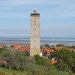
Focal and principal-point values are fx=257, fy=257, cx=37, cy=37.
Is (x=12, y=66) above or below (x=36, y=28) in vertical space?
Result: below

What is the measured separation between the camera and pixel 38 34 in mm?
51188

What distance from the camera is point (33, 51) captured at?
51188 millimetres

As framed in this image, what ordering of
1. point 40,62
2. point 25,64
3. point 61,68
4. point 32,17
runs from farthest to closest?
point 32,17
point 40,62
point 61,68
point 25,64

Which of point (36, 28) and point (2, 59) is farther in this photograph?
point (36, 28)

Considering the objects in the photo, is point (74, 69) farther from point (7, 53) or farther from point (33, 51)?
point (33, 51)

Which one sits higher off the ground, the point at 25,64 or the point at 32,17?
the point at 32,17

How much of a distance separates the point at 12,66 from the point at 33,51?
2319cm

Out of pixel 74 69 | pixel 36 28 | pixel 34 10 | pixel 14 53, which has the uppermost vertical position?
pixel 34 10

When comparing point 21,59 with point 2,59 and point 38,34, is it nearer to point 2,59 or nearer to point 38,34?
point 2,59

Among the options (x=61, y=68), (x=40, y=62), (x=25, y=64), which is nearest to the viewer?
(x=25, y=64)

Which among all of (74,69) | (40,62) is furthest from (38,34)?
(74,69)

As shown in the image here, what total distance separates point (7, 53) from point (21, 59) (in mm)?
1717

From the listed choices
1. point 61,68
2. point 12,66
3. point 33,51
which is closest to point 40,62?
point 61,68

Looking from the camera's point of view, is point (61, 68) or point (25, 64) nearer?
point (25, 64)
